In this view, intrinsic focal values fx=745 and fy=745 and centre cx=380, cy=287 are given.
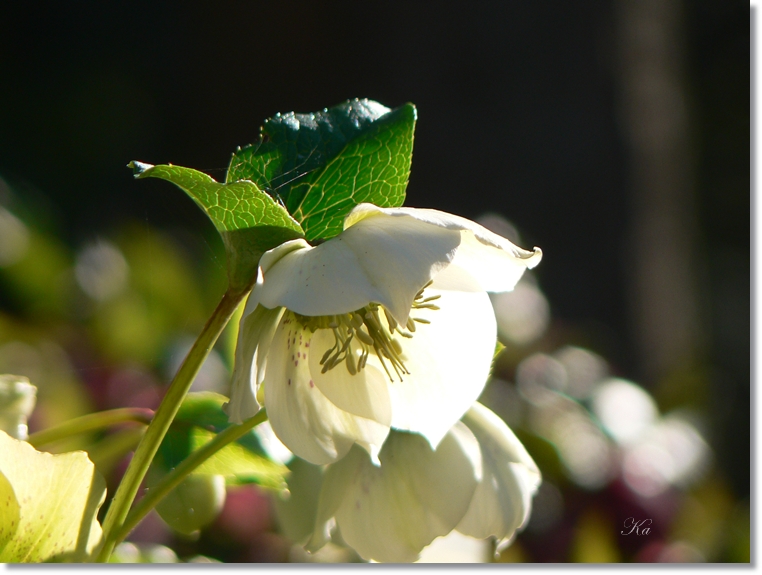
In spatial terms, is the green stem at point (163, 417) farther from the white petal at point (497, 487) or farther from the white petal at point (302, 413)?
the white petal at point (497, 487)

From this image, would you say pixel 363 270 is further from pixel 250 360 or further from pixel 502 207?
pixel 502 207

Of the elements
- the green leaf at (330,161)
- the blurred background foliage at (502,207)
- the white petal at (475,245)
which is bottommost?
the blurred background foliage at (502,207)

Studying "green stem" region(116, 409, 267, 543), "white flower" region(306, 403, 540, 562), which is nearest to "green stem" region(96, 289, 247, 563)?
"green stem" region(116, 409, 267, 543)

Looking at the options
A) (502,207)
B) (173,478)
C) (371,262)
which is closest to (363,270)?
(371,262)

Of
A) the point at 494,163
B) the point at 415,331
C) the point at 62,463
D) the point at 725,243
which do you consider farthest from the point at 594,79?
the point at 62,463

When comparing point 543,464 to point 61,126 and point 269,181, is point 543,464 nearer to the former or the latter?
point 269,181

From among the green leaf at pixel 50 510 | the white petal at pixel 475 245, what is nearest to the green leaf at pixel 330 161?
the white petal at pixel 475 245

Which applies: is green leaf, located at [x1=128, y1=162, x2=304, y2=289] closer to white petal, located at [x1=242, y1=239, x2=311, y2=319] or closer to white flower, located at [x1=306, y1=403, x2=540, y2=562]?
white petal, located at [x1=242, y1=239, x2=311, y2=319]
